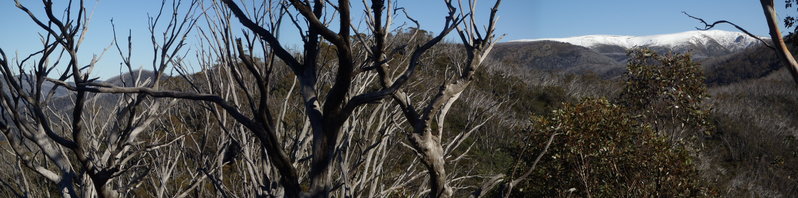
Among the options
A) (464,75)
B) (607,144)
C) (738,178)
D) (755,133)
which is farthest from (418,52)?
(755,133)

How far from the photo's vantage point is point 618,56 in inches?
6447

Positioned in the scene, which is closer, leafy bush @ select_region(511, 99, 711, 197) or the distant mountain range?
leafy bush @ select_region(511, 99, 711, 197)

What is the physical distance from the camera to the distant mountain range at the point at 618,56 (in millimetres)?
78000

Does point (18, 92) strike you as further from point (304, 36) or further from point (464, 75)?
point (464, 75)

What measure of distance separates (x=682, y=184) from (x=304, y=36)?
7.37 metres

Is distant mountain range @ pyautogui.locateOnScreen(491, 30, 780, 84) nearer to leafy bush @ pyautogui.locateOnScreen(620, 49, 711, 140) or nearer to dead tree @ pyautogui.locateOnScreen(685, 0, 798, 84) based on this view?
leafy bush @ pyautogui.locateOnScreen(620, 49, 711, 140)

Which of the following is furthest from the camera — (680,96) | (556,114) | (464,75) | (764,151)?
(764,151)

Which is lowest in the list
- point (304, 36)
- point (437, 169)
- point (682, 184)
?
point (682, 184)

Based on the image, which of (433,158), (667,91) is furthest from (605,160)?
(433,158)

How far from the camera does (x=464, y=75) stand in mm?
3584

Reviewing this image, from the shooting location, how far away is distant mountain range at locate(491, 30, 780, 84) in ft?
256

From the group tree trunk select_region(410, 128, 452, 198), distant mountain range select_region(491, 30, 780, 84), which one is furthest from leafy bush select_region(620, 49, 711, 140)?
tree trunk select_region(410, 128, 452, 198)

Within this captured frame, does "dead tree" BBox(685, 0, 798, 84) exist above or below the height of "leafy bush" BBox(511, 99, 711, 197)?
above

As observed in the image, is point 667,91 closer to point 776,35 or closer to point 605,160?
point 605,160
